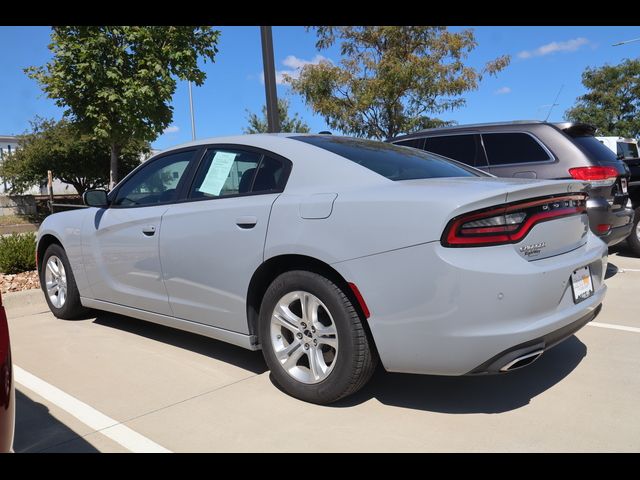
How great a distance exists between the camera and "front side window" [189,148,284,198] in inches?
135

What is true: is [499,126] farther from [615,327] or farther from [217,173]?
[217,173]

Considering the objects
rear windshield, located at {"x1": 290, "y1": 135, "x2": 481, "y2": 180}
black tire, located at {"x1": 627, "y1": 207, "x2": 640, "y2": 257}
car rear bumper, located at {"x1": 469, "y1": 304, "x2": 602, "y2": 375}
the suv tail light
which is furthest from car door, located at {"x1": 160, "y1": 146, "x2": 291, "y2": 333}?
black tire, located at {"x1": 627, "y1": 207, "x2": 640, "y2": 257}

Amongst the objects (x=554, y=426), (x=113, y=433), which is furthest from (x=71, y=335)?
(x=554, y=426)

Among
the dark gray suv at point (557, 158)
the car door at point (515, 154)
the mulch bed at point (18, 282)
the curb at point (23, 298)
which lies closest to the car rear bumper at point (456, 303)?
the dark gray suv at point (557, 158)

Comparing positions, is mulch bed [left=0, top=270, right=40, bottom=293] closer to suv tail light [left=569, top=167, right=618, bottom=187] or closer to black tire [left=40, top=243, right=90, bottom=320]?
black tire [left=40, top=243, right=90, bottom=320]

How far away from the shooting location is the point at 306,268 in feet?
10.0

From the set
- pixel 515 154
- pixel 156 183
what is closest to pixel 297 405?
pixel 156 183

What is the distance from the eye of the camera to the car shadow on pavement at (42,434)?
2.75 metres

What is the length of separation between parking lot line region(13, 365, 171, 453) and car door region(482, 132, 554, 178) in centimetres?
471

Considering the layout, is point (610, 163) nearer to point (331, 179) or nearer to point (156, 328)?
point (331, 179)

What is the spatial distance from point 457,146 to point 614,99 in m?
32.9

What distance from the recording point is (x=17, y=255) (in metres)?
6.66

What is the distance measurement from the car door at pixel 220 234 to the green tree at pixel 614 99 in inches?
1405

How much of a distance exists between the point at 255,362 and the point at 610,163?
4444mm
